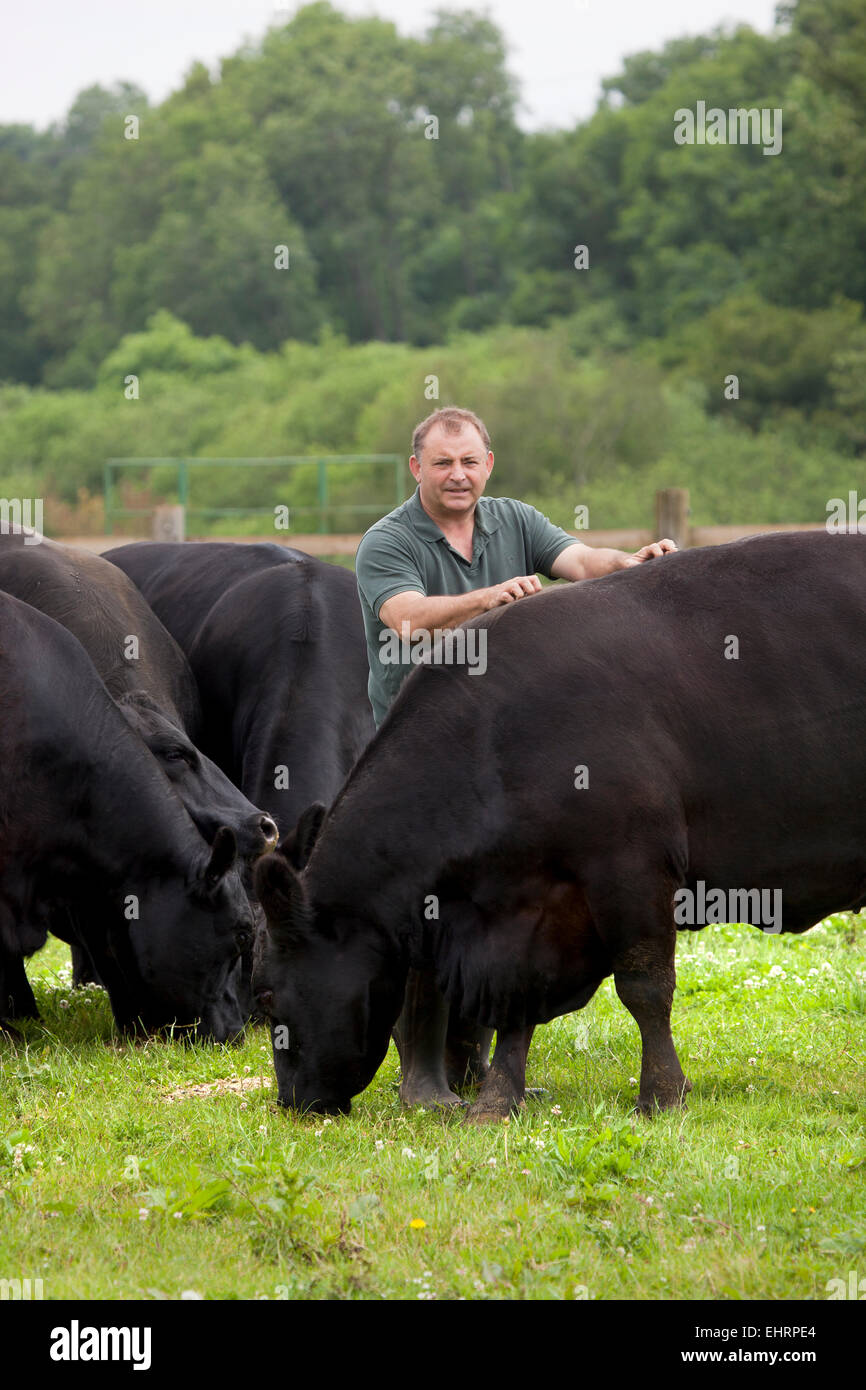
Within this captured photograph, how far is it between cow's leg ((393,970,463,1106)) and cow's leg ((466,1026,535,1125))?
0.33 m

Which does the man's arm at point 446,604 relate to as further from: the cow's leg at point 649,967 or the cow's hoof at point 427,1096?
the cow's hoof at point 427,1096

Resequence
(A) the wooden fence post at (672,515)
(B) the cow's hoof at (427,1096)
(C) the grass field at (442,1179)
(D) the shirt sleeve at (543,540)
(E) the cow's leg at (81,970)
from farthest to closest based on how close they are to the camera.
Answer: (A) the wooden fence post at (672,515) < (E) the cow's leg at (81,970) < (D) the shirt sleeve at (543,540) < (B) the cow's hoof at (427,1096) < (C) the grass field at (442,1179)

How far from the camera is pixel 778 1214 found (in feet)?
13.4

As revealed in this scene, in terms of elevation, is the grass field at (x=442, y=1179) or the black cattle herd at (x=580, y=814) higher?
the black cattle herd at (x=580, y=814)

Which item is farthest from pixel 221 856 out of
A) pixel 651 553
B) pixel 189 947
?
Answer: pixel 651 553

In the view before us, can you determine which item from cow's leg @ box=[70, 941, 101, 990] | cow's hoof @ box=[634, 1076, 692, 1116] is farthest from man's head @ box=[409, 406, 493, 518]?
cow's leg @ box=[70, 941, 101, 990]

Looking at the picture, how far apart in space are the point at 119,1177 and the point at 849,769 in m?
2.48

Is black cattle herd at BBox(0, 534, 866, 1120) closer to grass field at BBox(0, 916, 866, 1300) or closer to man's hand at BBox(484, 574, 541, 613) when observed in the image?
man's hand at BBox(484, 574, 541, 613)

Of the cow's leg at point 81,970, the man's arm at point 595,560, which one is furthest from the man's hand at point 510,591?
the cow's leg at point 81,970

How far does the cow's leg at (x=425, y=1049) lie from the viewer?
5527mm

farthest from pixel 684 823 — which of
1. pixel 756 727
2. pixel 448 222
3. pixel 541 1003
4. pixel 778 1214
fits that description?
pixel 448 222

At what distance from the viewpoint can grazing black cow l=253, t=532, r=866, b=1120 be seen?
497cm

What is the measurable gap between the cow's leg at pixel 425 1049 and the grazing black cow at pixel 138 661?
97 centimetres

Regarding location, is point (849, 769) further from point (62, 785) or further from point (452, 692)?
point (62, 785)
